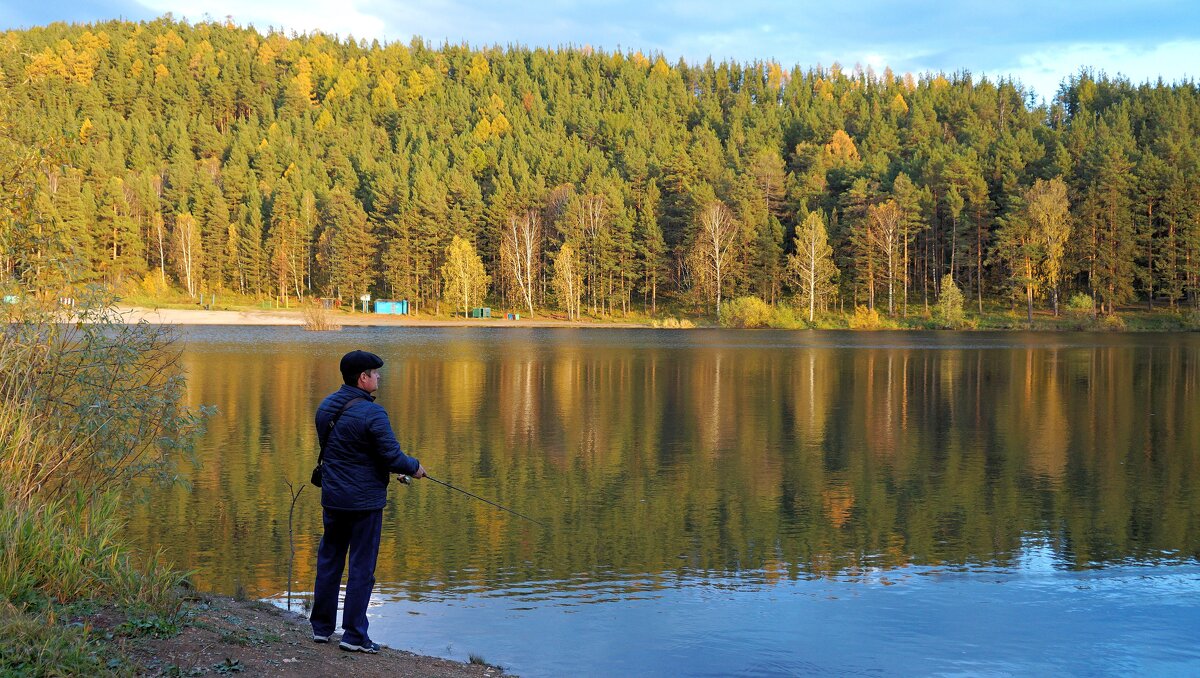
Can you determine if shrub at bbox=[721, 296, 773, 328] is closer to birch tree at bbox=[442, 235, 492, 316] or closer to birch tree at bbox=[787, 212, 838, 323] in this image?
birch tree at bbox=[787, 212, 838, 323]

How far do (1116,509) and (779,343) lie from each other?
48800mm

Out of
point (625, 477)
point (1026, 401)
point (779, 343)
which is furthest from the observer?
point (779, 343)

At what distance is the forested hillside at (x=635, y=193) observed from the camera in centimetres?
8831

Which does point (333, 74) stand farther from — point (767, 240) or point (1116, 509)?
point (1116, 509)

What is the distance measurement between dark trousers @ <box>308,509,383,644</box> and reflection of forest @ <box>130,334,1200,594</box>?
2547 millimetres

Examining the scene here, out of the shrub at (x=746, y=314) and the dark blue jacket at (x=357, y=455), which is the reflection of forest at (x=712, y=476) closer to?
the dark blue jacket at (x=357, y=455)

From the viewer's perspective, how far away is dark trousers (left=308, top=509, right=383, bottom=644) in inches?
292

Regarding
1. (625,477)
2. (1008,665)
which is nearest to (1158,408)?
(625,477)

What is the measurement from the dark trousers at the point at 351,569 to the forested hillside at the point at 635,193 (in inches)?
2308

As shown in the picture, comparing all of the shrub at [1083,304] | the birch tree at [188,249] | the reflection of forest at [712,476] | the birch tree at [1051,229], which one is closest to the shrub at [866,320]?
the birch tree at [1051,229]

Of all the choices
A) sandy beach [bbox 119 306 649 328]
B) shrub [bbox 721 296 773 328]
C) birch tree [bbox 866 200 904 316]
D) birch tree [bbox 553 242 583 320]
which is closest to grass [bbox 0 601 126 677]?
sandy beach [bbox 119 306 649 328]

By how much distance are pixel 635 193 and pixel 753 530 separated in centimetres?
10328

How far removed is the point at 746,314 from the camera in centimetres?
8731

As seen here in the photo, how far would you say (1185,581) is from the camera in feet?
34.0
